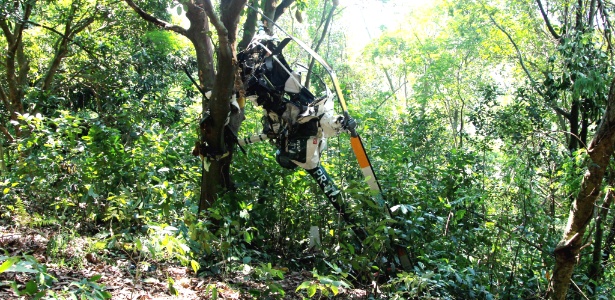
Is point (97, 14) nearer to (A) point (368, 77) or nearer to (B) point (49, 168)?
(B) point (49, 168)

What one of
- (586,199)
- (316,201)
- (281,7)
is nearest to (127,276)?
(316,201)

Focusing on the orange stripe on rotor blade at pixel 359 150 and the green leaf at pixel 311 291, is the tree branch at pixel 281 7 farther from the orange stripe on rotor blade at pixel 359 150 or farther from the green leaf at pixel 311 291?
the green leaf at pixel 311 291

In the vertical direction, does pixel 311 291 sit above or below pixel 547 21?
below

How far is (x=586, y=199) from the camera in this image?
11.4 feet

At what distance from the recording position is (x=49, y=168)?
4758mm

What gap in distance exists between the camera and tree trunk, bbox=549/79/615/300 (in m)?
3.32

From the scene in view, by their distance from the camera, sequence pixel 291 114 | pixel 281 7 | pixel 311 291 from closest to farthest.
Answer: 1. pixel 311 291
2. pixel 291 114
3. pixel 281 7

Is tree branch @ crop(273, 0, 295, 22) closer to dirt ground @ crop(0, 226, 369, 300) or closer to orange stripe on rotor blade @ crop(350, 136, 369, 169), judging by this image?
orange stripe on rotor blade @ crop(350, 136, 369, 169)

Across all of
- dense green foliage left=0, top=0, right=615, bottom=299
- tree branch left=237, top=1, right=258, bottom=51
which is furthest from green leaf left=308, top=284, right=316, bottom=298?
tree branch left=237, top=1, right=258, bottom=51

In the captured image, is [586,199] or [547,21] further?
[547,21]

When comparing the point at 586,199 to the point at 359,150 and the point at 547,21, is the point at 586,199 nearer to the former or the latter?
the point at 359,150

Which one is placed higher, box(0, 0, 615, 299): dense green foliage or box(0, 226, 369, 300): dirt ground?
box(0, 0, 615, 299): dense green foliage

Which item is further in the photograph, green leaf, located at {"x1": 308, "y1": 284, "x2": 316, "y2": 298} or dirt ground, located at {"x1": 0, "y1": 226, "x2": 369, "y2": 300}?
dirt ground, located at {"x1": 0, "y1": 226, "x2": 369, "y2": 300}

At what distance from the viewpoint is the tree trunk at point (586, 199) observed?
10.9 feet
